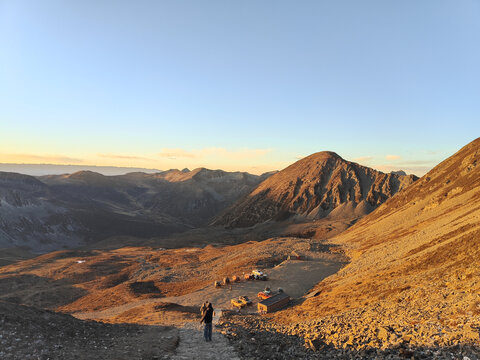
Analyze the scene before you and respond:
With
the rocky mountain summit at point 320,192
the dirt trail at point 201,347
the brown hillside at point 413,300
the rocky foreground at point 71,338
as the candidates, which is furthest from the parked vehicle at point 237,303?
the rocky mountain summit at point 320,192

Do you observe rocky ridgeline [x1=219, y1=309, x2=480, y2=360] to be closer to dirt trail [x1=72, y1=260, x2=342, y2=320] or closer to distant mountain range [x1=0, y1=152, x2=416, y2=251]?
dirt trail [x1=72, y1=260, x2=342, y2=320]

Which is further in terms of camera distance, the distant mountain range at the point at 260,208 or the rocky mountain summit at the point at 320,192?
the distant mountain range at the point at 260,208

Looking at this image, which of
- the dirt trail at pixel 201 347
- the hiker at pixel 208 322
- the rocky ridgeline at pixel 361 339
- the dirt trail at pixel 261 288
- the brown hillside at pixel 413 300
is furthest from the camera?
the dirt trail at pixel 261 288

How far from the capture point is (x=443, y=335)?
33.1 feet

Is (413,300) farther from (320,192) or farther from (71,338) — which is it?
(320,192)

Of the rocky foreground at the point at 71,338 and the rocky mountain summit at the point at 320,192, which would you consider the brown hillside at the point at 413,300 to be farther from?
the rocky mountain summit at the point at 320,192

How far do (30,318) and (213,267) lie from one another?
38.7 metres

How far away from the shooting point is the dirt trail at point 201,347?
1287 centimetres

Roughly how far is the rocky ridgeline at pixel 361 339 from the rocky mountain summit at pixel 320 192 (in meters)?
102

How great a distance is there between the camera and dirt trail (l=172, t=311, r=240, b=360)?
42.2 ft

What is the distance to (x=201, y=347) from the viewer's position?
14500 millimetres

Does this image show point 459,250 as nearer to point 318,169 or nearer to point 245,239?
point 245,239

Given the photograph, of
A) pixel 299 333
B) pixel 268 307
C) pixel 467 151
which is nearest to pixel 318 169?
pixel 467 151

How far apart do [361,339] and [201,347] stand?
303 inches
